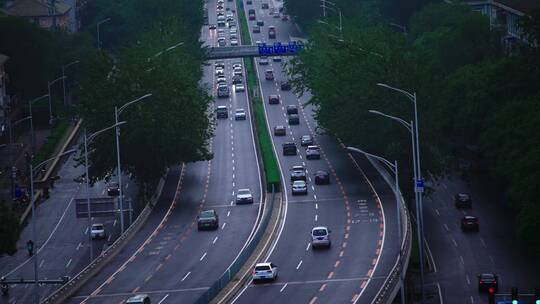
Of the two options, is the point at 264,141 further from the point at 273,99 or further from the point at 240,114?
the point at 273,99

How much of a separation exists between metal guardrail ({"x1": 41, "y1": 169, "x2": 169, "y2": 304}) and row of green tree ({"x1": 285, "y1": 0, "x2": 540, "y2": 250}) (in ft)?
62.8

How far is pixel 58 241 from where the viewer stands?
12131cm

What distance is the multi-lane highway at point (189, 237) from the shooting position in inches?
3553

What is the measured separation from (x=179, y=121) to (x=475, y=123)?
25.8 meters

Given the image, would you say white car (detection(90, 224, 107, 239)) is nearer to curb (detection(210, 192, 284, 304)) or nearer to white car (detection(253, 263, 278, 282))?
curb (detection(210, 192, 284, 304))

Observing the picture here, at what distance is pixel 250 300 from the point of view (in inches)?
3334

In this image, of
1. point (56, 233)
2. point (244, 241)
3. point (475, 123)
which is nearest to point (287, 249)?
point (244, 241)

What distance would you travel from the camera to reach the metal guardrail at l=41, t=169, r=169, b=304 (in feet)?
Answer: 286

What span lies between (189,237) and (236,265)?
15.4 m

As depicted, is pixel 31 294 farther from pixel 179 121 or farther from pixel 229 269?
pixel 179 121

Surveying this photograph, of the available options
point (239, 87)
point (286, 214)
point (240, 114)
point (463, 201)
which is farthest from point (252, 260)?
point (239, 87)

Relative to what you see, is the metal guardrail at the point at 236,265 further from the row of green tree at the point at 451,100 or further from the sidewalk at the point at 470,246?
the row of green tree at the point at 451,100

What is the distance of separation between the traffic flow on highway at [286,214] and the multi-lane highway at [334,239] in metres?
0.19

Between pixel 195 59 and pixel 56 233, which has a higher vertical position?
pixel 195 59
